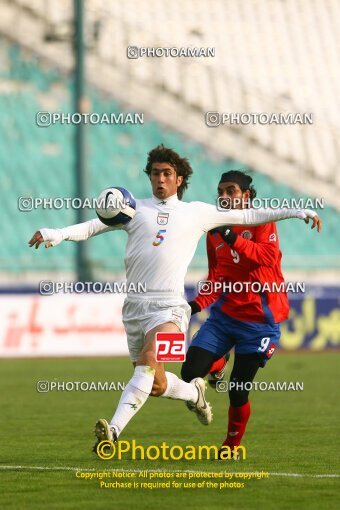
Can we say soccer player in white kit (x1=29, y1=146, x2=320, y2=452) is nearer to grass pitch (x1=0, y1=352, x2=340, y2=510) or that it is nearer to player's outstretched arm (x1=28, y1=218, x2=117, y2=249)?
player's outstretched arm (x1=28, y1=218, x2=117, y2=249)

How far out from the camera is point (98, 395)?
1398cm

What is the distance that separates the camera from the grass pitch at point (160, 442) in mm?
6496

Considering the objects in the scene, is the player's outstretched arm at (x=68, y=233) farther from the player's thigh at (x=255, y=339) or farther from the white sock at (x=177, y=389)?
the player's thigh at (x=255, y=339)

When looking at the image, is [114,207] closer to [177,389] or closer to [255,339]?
[177,389]

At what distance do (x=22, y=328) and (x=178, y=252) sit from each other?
11502 mm

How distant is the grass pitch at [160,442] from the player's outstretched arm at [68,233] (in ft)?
4.61

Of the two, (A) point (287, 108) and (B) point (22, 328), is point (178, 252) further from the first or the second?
(A) point (287, 108)

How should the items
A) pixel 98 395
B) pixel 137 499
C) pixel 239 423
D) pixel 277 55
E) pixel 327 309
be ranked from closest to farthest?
pixel 137 499, pixel 239 423, pixel 98 395, pixel 327 309, pixel 277 55

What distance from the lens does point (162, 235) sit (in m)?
7.69

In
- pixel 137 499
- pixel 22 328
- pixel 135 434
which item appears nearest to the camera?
pixel 137 499

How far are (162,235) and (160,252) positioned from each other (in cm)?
11

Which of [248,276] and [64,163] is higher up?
[64,163]

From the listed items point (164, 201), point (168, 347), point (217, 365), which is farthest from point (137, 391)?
point (164, 201)

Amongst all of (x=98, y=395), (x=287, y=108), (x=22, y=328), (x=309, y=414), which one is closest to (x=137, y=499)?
(x=309, y=414)
